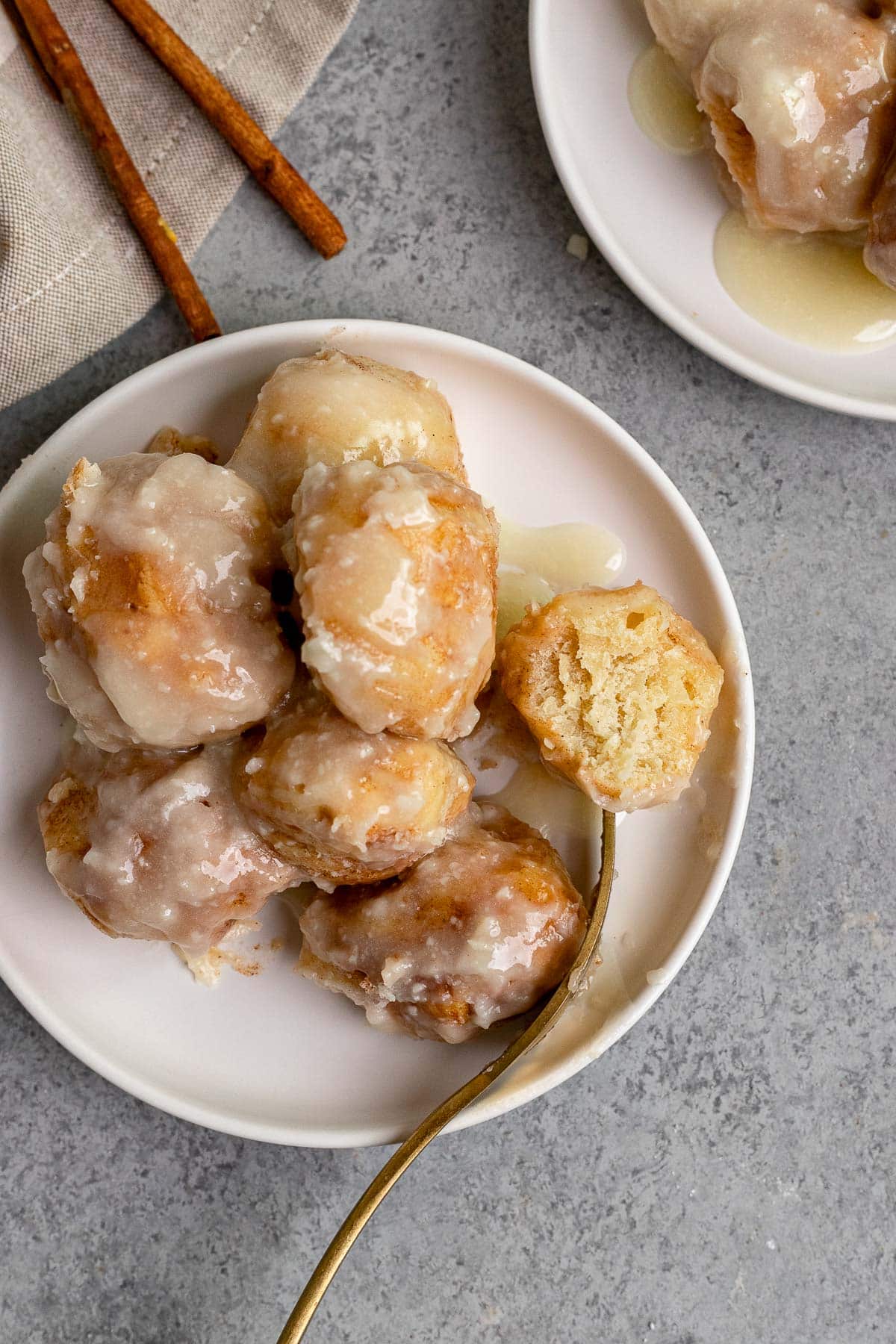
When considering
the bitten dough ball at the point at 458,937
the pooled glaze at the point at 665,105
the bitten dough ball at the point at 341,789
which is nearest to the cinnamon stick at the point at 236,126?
the pooled glaze at the point at 665,105

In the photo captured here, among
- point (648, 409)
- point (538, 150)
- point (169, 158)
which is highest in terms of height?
point (169, 158)

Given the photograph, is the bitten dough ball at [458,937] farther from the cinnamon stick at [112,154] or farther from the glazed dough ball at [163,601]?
the cinnamon stick at [112,154]

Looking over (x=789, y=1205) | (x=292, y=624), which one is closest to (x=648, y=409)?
(x=292, y=624)

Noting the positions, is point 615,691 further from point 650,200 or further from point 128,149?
point 128,149

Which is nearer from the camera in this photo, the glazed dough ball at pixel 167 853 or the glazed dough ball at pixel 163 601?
the glazed dough ball at pixel 163 601

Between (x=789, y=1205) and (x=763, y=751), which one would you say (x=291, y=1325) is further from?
(x=763, y=751)

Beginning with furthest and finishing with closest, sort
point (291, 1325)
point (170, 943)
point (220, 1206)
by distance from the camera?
1. point (220, 1206)
2. point (170, 943)
3. point (291, 1325)

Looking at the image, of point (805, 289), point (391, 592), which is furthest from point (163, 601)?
point (805, 289)
